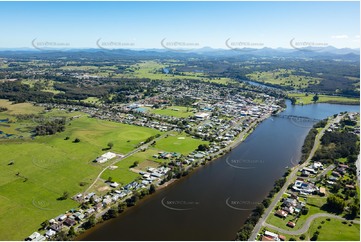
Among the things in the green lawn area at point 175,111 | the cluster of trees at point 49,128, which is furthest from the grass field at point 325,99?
the cluster of trees at point 49,128

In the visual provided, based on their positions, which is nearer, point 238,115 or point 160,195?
point 160,195

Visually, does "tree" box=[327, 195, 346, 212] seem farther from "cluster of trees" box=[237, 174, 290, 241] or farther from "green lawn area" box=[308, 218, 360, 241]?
"cluster of trees" box=[237, 174, 290, 241]

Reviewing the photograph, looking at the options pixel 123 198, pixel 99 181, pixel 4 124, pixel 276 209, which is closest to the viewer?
pixel 276 209

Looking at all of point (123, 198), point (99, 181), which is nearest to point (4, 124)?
point (99, 181)

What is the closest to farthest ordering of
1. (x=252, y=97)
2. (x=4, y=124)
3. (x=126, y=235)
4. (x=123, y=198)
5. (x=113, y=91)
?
(x=126, y=235) → (x=123, y=198) → (x=4, y=124) → (x=252, y=97) → (x=113, y=91)

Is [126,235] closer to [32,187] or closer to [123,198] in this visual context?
[123,198]

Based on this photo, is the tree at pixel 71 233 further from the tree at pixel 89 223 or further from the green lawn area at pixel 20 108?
the green lawn area at pixel 20 108
